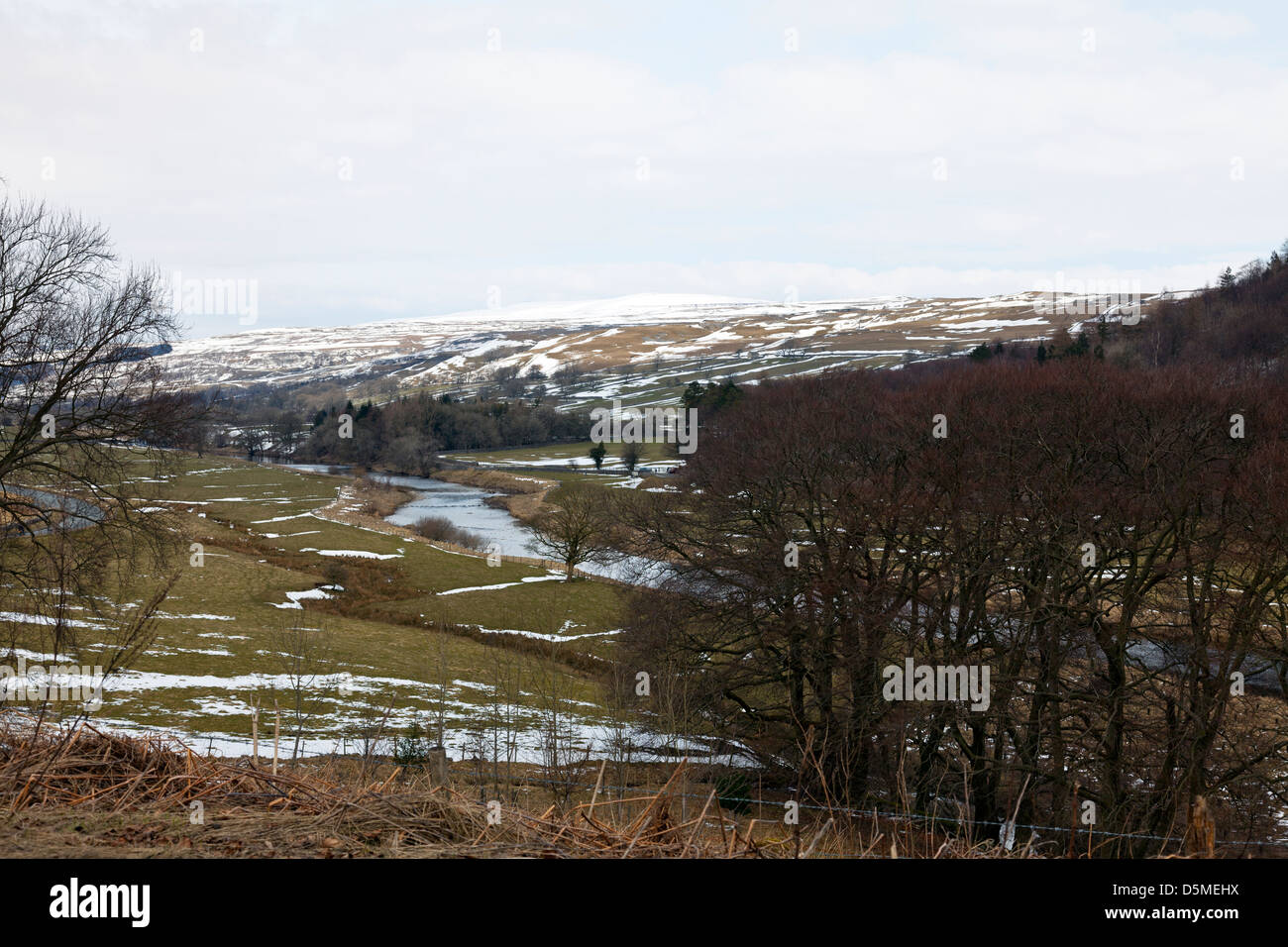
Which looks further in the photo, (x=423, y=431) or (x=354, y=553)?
(x=423, y=431)

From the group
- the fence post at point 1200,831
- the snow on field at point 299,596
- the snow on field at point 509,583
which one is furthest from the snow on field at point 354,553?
the fence post at point 1200,831

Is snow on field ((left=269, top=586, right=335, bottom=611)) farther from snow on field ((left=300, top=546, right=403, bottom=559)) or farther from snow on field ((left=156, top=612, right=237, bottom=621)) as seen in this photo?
snow on field ((left=300, top=546, right=403, bottom=559))

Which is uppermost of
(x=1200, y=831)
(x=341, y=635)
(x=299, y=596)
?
(x=1200, y=831)

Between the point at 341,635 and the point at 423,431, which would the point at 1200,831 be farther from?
the point at 423,431

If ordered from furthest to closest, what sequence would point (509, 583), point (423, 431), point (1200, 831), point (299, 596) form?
point (423, 431)
point (509, 583)
point (299, 596)
point (1200, 831)

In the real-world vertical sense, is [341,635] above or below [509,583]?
above

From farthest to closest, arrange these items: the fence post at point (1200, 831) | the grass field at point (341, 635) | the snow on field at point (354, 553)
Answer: the snow on field at point (354, 553) < the grass field at point (341, 635) < the fence post at point (1200, 831)

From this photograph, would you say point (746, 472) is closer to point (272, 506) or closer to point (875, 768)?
point (875, 768)

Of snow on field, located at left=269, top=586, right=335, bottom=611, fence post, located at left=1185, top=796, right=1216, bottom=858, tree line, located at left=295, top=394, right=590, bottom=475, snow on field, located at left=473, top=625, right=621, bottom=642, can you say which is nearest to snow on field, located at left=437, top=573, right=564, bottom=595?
snow on field, located at left=269, top=586, right=335, bottom=611

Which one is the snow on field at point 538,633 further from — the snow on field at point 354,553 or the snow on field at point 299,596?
the snow on field at point 354,553

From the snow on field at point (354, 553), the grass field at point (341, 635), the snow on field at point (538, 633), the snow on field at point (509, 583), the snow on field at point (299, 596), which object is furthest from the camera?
the snow on field at point (354, 553)

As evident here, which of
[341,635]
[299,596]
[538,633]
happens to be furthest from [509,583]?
[341,635]

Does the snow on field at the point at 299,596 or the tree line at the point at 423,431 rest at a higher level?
the tree line at the point at 423,431
